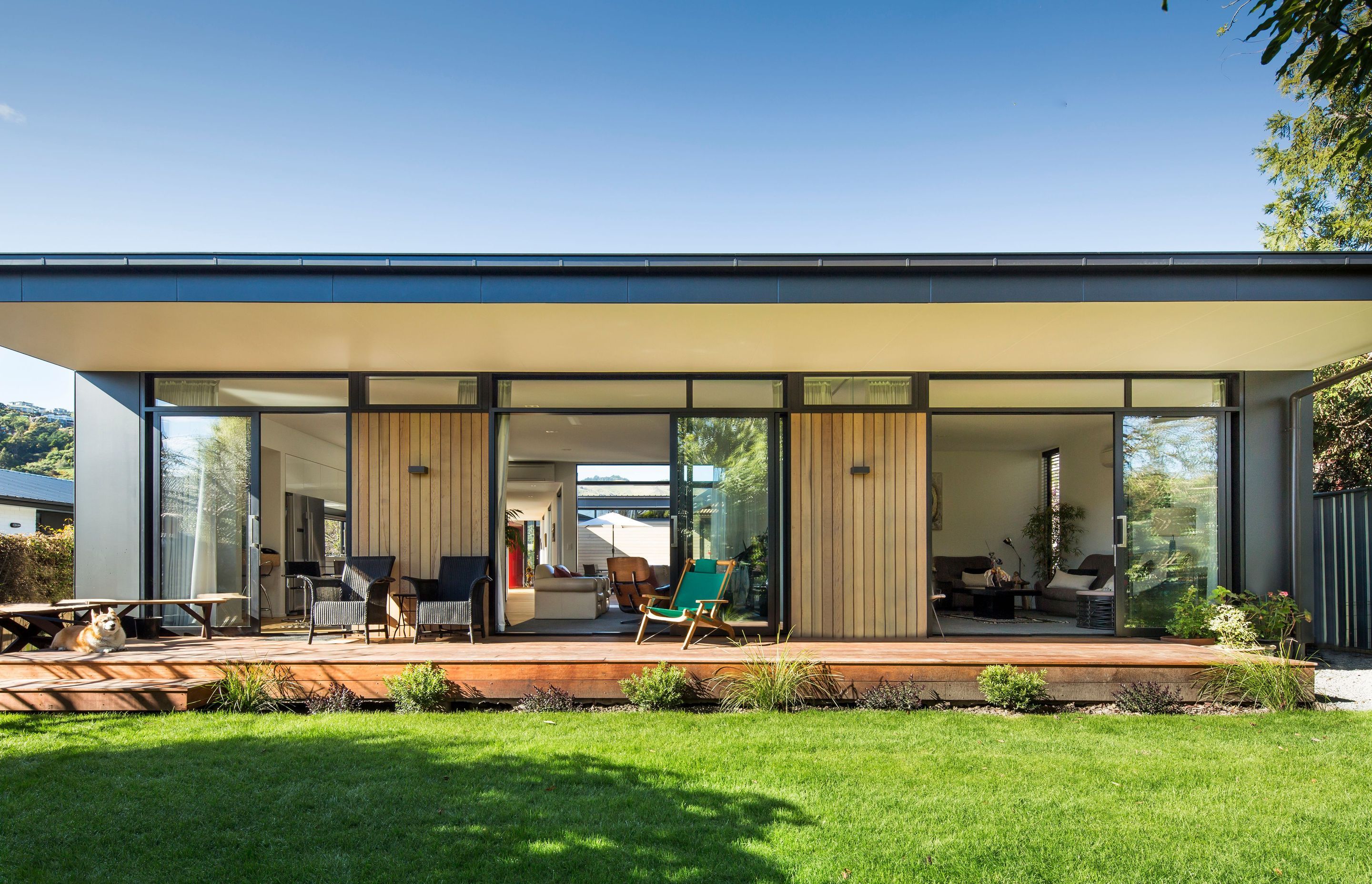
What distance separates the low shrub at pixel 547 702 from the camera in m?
5.57

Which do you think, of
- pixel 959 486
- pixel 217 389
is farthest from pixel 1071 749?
pixel 959 486

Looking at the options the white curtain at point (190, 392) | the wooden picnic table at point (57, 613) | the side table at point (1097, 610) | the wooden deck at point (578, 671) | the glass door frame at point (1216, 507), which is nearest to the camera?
the wooden deck at point (578, 671)

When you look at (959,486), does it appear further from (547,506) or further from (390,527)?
(390,527)

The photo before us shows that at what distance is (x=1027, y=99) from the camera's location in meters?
9.61

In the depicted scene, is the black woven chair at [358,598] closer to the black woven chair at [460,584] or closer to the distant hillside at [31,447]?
the black woven chair at [460,584]

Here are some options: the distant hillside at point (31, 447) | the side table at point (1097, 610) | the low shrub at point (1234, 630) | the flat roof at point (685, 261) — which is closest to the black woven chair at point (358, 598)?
the flat roof at point (685, 261)

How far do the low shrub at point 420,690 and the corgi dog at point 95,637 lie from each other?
2361 mm

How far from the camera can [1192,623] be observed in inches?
276

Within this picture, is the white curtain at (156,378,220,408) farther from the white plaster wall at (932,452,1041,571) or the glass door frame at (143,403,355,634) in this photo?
the white plaster wall at (932,452,1041,571)

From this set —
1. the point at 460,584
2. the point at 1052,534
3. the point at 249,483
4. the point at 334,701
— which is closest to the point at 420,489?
the point at 460,584

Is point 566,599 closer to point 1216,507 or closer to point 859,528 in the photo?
point 859,528

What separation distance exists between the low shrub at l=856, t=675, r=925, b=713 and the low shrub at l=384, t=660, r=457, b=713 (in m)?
2.74

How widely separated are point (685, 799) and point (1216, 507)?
599 centimetres

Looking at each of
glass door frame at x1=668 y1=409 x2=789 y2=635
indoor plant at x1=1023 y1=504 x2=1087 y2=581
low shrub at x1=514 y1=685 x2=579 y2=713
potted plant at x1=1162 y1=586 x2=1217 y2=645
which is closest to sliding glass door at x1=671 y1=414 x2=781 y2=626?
glass door frame at x1=668 y1=409 x2=789 y2=635
